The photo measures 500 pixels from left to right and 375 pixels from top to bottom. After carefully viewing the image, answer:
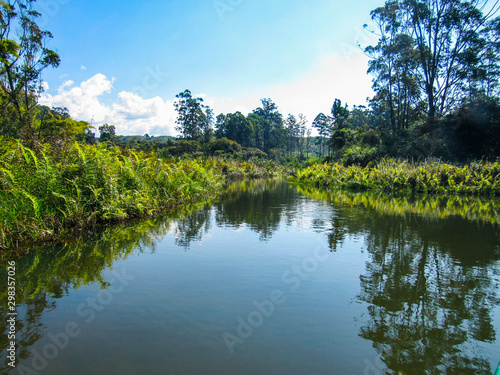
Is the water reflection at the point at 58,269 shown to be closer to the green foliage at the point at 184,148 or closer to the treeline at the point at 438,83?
the treeline at the point at 438,83

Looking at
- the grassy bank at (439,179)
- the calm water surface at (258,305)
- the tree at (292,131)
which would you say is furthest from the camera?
the tree at (292,131)

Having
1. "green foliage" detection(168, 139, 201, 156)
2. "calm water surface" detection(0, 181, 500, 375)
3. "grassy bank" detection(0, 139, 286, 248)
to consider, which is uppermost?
"green foliage" detection(168, 139, 201, 156)

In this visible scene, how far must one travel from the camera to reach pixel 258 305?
9.84ft

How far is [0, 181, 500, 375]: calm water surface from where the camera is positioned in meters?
2.19

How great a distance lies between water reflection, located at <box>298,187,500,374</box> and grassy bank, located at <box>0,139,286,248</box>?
4.47 m

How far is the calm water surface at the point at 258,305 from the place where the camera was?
7.17 feet

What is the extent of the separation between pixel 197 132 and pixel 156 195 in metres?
52.3

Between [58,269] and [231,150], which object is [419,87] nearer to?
[231,150]

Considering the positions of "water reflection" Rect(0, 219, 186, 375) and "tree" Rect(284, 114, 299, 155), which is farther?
"tree" Rect(284, 114, 299, 155)

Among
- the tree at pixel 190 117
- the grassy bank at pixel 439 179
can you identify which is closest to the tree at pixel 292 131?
the tree at pixel 190 117

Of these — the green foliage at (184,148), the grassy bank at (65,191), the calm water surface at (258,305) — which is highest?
the green foliage at (184,148)

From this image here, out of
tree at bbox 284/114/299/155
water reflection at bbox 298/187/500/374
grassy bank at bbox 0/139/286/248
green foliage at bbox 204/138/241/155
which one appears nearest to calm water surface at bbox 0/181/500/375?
water reflection at bbox 298/187/500/374

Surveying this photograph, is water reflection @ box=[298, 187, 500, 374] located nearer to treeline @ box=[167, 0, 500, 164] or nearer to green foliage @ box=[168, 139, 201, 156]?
treeline @ box=[167, 0, 500, 164]

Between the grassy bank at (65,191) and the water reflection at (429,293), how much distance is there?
14.7ft
